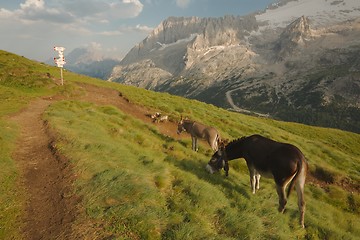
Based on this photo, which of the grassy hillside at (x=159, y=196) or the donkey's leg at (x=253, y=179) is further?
the donkey's leg at (x=253, y=179)

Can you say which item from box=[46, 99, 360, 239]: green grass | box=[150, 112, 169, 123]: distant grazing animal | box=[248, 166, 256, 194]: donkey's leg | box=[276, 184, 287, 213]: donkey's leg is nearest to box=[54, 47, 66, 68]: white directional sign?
box=[150, 112, 169, 123]: distant grazing animal

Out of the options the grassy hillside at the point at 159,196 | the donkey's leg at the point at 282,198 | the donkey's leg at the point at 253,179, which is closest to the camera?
the grassy hillside at the point at 159,196

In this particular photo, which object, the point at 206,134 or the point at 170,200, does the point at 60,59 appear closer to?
the point at 206,134

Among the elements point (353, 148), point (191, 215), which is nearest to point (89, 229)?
point (191, 215)

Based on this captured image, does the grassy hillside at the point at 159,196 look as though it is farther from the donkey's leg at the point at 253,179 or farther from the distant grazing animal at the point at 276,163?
the distant grazing animal at the point at 276,163

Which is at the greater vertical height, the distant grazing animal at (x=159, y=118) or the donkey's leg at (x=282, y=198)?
the donkey's leg at (x=282, y=198)

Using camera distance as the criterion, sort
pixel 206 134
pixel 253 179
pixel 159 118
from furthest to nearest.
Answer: pixel 159 118 < pixel 206 134 < pixel 253 179

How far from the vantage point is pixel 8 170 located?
1388 centimetres

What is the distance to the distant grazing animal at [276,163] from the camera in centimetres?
1319

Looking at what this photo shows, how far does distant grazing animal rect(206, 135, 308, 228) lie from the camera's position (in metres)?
13.2

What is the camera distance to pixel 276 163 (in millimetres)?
13648

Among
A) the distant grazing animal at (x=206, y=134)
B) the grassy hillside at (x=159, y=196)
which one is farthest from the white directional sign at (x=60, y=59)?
the distant grazing animal at (x=206, y=134)

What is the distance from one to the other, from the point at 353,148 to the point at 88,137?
207 feet

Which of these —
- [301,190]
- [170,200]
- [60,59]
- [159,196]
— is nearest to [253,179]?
[301,190]
